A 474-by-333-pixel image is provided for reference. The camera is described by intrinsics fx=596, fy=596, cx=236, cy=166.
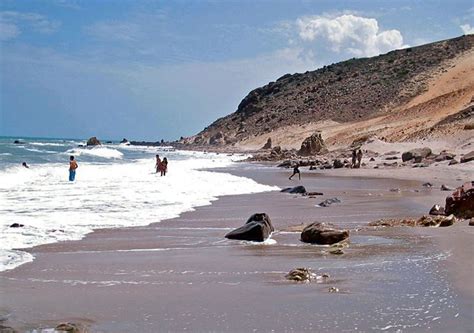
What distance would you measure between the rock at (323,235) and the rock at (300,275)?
2.41 m

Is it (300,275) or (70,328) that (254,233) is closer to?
(300,275)

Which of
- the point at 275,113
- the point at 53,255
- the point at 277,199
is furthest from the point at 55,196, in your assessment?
the point at 275,113

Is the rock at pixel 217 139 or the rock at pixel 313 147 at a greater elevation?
the rock at pixel 217 139

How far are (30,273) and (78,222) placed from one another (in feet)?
16.0

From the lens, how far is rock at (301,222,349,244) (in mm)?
9547

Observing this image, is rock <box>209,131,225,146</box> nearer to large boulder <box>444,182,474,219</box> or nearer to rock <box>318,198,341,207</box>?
rock <box>318,198,341,207</box>

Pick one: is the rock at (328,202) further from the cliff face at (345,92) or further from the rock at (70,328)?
the cliff face at (345,92)

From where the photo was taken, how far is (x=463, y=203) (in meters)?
11.7

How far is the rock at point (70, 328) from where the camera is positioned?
5137 mm

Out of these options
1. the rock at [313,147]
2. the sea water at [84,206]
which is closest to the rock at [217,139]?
the rock at [313,147]

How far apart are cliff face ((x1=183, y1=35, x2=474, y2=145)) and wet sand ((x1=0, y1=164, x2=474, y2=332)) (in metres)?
72.2

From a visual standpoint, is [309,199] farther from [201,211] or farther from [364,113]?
[364,113]

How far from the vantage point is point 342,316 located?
552 centimetres

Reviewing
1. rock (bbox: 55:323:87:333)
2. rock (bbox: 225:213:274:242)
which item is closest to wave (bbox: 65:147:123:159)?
rock (bbox: 225:213:274:242)
